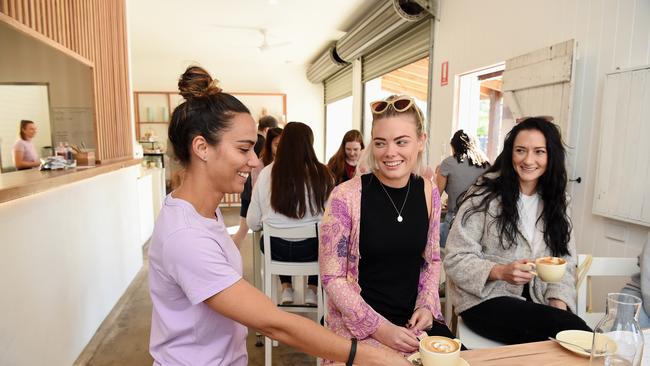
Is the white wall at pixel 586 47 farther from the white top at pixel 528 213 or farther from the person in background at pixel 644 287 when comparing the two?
the white top at pixel 528 213

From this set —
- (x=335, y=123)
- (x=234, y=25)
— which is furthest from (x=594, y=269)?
(x=335, y=123)

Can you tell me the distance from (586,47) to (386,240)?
1907mm

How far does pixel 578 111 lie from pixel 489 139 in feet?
7.63

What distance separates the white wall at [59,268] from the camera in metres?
1.71

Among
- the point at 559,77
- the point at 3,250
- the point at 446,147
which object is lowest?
the point at 3,250

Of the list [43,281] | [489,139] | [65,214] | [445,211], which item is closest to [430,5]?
[489,139]

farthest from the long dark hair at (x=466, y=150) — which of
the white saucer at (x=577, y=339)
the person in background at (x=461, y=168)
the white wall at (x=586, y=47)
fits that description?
the white saucer at (x=577, y=339)

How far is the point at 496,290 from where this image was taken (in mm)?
1679

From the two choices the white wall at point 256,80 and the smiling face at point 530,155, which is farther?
the white wall at point 256,80

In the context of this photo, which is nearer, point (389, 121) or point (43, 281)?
point (389, 121)

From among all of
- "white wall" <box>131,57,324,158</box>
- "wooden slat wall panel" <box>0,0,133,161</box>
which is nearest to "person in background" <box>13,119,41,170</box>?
"wooden slat wall panel" <box>0,0,133,161</box>

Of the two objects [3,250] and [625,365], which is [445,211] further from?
[3,250]

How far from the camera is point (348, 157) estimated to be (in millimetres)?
3875

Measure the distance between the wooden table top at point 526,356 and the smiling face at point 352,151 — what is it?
2.84 meters
